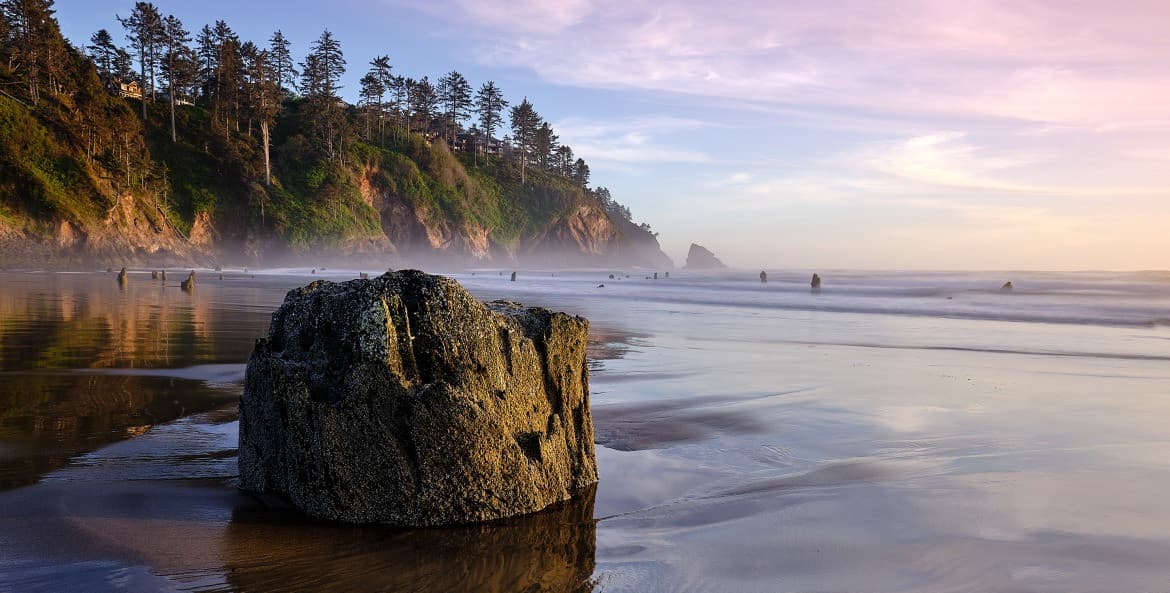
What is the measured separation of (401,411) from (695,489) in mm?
2500

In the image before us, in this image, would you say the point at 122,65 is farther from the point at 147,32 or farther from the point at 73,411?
the point at 73,411

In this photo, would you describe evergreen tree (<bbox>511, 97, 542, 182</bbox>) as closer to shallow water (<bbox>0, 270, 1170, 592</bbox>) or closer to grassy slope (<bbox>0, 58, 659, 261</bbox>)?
grassy slope (<bbox>0, 58, 659, 261</bbox>)

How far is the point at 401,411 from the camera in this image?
15.1ft

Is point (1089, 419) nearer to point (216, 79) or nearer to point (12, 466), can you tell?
point (12, 466)

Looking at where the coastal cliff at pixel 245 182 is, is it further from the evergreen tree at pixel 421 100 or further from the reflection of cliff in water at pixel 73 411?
the reflection of cliff in water at pixel 73 411

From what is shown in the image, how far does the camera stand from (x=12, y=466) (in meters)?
5.50

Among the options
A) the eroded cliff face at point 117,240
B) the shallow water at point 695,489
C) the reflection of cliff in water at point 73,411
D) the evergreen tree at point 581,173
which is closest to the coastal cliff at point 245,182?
the eroded cliff face at point 117,240

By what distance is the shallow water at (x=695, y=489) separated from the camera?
13.3 feet

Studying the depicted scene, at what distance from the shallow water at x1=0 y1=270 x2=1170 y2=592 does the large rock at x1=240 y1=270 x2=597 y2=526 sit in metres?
0.22

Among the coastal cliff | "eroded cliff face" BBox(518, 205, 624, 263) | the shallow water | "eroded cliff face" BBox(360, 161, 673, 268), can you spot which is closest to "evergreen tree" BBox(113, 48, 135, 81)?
the coastal cliff

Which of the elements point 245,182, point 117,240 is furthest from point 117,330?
point 245,182

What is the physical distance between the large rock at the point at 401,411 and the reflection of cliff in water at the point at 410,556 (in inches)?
7.7

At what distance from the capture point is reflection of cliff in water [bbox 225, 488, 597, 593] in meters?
3.87

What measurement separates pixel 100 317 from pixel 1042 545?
62.2 feet
